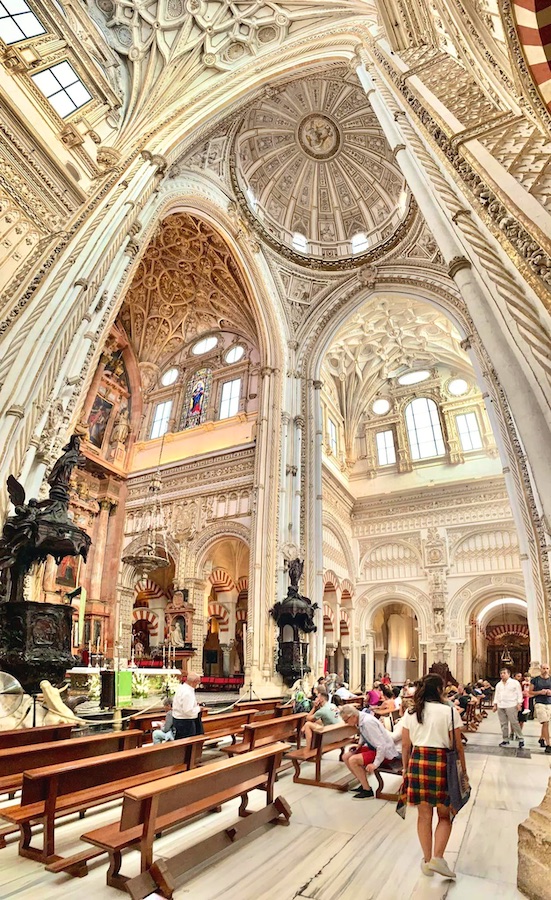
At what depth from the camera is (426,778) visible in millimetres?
2670

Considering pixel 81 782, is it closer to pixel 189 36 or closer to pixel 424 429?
pixel 189 36

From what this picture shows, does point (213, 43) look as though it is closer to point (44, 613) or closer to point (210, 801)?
point (44, 613)

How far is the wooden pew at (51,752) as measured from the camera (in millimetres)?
3209

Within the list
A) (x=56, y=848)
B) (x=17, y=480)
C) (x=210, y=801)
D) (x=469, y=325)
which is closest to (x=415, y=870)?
(x=210, y=801)

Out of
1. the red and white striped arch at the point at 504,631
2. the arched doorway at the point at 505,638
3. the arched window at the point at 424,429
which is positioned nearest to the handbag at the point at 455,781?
the arched window at the point at 424,429

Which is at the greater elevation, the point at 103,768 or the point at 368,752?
the point at 103,768

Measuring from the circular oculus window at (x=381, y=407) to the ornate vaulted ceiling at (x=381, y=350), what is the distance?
1.46 feet

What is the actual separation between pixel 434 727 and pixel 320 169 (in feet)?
67.0

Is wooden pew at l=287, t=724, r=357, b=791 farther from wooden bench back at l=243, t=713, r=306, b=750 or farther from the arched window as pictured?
the arched window

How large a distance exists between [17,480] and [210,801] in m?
5.64

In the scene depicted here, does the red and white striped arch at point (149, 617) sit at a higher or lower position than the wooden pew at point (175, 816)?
higher

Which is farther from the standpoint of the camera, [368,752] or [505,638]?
[505,638]

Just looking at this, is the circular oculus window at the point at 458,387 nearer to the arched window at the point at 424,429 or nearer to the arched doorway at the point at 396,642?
the arched window at the point at 424,429

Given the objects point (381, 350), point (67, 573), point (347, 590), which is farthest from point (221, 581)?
point (381, 350)
